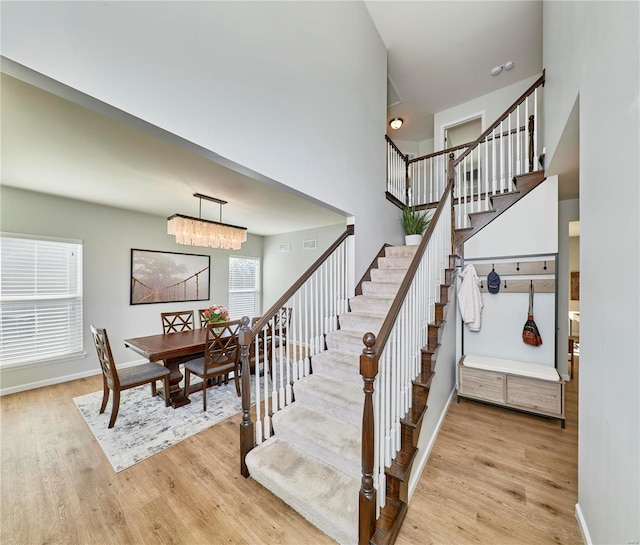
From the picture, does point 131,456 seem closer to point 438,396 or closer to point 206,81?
point 438,396

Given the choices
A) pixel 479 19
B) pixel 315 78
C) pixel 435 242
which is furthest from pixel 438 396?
pixel 479 19

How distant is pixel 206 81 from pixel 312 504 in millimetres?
2806

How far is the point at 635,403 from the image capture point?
99 centimetres

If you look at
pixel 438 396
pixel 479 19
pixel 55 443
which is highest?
pixel 479 19

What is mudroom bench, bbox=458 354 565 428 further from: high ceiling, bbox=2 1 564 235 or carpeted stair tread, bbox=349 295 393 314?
high ceiling, bbox=2 1 564 235

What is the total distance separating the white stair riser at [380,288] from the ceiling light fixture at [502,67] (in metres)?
4.21

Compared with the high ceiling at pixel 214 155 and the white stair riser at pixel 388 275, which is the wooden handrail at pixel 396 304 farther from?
the high ceiling at pixel 214 155

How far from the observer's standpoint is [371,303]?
312cm

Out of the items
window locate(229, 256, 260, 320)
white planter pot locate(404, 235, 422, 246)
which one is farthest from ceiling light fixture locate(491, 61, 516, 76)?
window locate(229, 256, 260, 320)

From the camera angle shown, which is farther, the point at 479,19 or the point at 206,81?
the point at 479,19

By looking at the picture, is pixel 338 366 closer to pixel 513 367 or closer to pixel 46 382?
pixel 513 367

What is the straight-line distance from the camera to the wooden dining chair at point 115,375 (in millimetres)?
2635

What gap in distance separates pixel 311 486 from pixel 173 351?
2107 mm

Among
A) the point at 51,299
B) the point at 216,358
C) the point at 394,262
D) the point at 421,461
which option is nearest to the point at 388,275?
the point at 394,262
